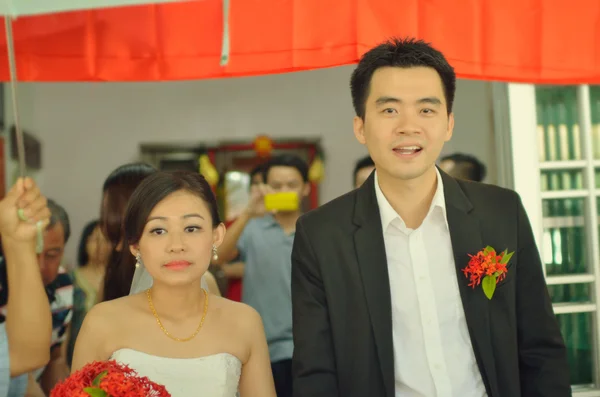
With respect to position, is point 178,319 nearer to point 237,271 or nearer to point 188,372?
point 188,372

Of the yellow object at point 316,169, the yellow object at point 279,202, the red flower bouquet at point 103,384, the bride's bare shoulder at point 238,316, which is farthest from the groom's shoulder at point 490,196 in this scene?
the yellow object at point 316,169

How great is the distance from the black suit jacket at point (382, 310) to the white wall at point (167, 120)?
157 inches

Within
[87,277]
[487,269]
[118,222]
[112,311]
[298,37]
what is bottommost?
[87,277]

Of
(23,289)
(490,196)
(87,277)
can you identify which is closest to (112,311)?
(23,289)

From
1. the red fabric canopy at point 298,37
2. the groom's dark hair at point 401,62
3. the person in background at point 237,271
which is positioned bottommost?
the person in background at point 237,271

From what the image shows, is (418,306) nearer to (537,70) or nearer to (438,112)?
(438,112)

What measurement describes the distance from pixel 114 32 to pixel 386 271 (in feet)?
4.27

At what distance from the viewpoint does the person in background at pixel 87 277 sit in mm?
2795

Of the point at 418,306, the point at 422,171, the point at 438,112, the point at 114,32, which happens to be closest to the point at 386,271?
the point at 418,306

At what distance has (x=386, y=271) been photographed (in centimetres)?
162

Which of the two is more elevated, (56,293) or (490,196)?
(490,196)

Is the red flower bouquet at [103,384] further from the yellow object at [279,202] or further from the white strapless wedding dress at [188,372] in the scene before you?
the yellow object at [279,202]

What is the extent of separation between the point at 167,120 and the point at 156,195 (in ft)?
13.3

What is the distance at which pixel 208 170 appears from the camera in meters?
5.23
